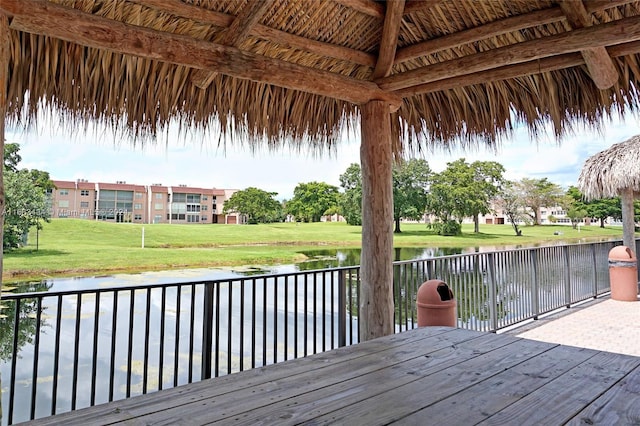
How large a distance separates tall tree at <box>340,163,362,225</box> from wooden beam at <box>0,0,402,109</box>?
18.5m

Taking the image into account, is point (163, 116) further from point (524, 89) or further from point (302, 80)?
point (524, 89)

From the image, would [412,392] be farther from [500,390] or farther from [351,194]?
[351,194]

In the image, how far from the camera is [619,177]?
6.10 m

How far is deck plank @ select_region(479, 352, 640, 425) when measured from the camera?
104 centimetres

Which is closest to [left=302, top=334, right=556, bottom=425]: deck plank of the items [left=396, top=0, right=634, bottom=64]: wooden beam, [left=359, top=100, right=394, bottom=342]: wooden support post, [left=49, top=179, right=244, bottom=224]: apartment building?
[left=359, top=100, right=394, bottom=342]: wooden support post

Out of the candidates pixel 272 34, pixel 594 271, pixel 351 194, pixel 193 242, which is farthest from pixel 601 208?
pixel 272 34

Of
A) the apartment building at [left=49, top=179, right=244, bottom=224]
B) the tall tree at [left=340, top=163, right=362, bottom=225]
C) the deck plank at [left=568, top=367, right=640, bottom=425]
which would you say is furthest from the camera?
the tall tree at [left=340, top=163, right=362, bottom=225]

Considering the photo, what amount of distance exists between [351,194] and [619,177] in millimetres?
16819

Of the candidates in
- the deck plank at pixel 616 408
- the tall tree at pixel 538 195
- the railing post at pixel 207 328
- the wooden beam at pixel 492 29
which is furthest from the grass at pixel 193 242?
the deck plank at pixel 616 408

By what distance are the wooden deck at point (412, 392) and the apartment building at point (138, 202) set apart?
56.5ft

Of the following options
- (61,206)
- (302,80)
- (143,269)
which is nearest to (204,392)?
(302,80)

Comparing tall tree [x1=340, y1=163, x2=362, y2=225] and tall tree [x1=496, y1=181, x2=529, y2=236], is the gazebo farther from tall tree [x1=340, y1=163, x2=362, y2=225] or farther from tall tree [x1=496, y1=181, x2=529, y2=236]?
tall tree [x1=496, y1=181, x2=529, y2=236]

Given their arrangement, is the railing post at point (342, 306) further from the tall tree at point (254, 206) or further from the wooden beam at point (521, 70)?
the tall tree at point (254, 206)

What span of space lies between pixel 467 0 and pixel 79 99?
2.63 m
